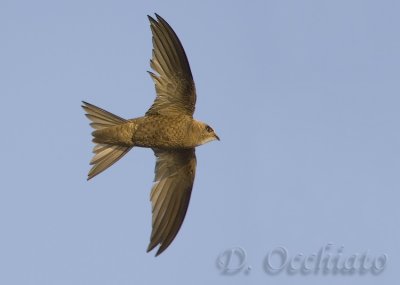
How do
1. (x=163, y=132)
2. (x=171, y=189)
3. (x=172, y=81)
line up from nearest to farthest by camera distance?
(x=163, y=132), (x=172, y=81), (x=171, y=189)

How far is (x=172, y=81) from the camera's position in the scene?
8695 mm

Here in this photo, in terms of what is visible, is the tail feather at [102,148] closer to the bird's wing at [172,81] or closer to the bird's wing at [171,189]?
the bird's wing at [172,81]

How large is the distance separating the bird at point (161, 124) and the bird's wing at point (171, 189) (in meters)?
0.01

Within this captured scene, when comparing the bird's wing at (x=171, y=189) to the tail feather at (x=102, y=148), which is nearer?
the tail feather at (x=102, y=148)

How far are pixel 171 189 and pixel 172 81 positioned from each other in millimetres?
1403

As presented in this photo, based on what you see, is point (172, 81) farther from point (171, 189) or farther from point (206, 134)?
point (171, 189)

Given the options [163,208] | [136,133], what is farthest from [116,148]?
[163,208]

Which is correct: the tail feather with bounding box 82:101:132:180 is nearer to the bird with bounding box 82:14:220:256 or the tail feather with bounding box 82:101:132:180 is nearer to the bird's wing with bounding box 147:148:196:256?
the bird with bounding box 82:14:220:256

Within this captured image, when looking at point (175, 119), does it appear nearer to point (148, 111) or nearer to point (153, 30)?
point (148, 111)

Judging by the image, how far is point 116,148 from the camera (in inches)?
344

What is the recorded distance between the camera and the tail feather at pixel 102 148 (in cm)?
846

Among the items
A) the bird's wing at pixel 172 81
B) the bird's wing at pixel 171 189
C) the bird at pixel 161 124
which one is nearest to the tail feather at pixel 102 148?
the bird at pixel 161 124

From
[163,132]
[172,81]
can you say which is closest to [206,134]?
[163,132]

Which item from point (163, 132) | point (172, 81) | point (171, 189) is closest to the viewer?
point (163, 132)
